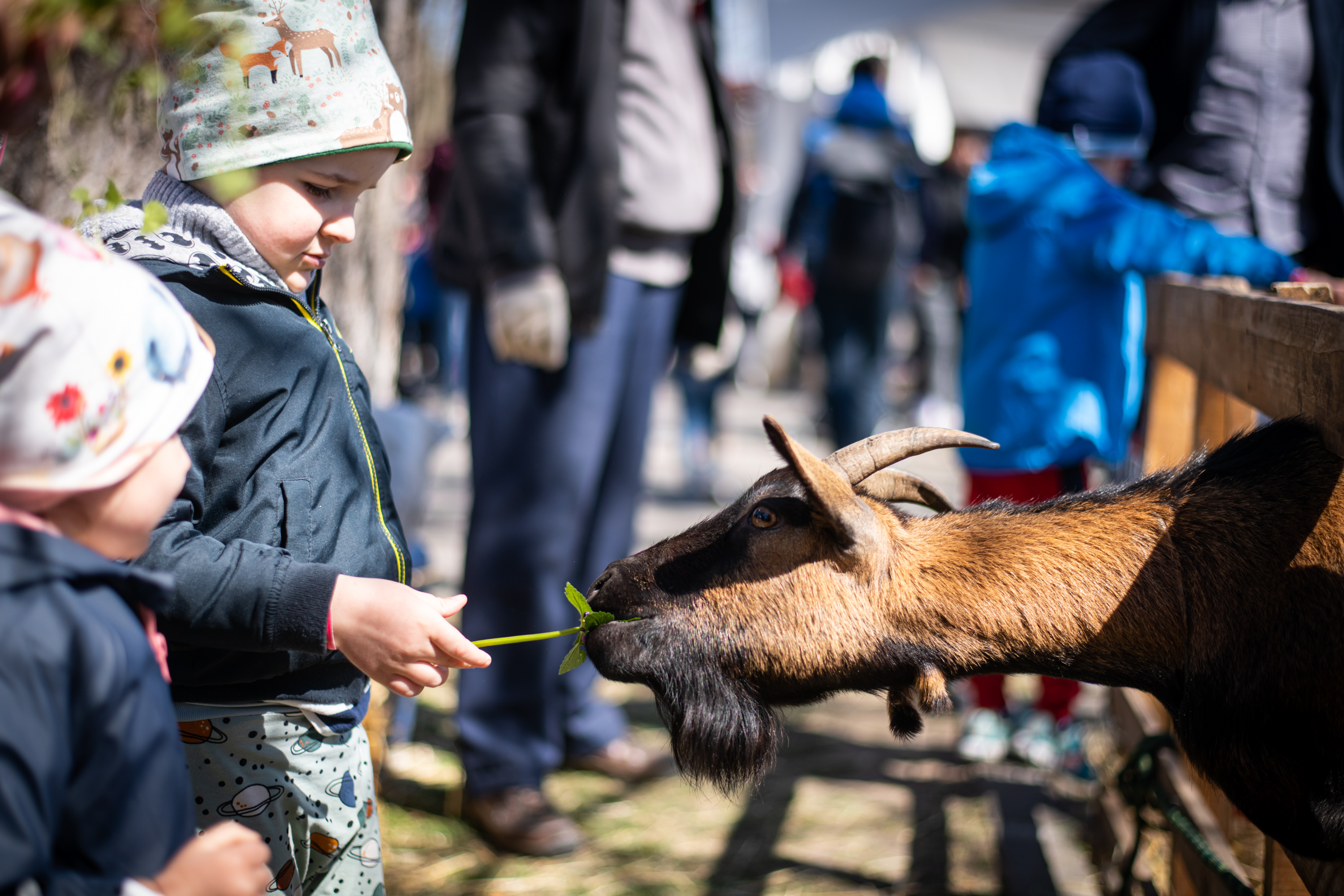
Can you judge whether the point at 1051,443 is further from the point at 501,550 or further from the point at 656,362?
the point at 501,550

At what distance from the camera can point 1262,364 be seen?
2.19 meters

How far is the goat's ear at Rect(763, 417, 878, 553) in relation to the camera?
1.98 meters

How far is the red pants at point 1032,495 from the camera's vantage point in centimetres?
382

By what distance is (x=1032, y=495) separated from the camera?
3820mm

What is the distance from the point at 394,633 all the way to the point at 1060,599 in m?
1.20

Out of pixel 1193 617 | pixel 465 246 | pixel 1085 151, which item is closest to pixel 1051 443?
pixel 1085 151

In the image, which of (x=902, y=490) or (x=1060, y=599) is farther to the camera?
(x=902, y=490)

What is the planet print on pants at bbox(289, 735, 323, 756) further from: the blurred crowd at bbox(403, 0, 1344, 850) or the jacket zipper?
the blurred crowd at bbox(403, 0, 1344, 850)

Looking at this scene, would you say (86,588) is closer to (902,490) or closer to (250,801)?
(250,801)

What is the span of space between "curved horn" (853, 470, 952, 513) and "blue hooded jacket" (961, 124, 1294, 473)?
1225mm

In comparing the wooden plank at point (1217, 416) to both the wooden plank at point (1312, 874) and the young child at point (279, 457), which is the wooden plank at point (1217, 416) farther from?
the young child at point (279, 457)

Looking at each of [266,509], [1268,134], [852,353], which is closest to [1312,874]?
[266,509]

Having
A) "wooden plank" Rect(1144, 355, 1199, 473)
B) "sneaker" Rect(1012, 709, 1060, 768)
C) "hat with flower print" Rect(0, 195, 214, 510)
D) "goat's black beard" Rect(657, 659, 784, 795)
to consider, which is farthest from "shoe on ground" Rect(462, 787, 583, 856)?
"hat with flower print" Rect(0, 195, 214, 510)

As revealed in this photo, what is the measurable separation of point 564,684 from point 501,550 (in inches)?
29.0
